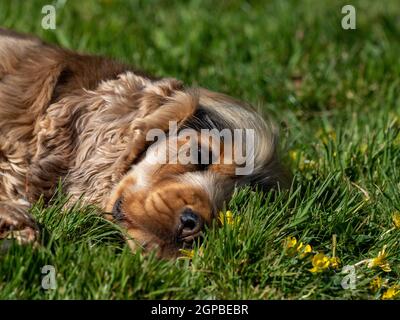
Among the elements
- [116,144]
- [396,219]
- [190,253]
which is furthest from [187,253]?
[396,219]

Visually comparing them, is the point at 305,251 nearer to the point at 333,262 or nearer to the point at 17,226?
the point at 333,262

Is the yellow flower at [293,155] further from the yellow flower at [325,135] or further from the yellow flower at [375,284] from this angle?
the yellow flower at [375,284]

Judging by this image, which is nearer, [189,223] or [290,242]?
[189,223]

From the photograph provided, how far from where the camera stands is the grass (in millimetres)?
3947

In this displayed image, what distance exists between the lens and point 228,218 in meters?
4.26

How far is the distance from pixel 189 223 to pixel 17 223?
30.0 inches

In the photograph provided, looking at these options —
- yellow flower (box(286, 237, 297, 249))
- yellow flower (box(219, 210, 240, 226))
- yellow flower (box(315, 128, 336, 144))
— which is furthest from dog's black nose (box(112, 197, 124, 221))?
yellow flower (box(315, 128, 336, 144))

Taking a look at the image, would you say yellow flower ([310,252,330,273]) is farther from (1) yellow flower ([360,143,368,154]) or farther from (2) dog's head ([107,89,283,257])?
(1) yellow flower ([360,143,368,154])

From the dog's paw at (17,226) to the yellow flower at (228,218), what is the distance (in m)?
0.83

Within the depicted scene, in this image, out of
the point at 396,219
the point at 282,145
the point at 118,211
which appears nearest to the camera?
the point at 118,211

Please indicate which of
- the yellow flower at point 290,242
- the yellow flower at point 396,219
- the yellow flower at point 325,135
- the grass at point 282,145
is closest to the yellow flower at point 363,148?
the grass at point 282,145

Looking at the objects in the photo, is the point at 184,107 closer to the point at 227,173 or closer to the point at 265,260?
the point at 227,173

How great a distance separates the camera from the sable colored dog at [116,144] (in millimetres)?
4234
